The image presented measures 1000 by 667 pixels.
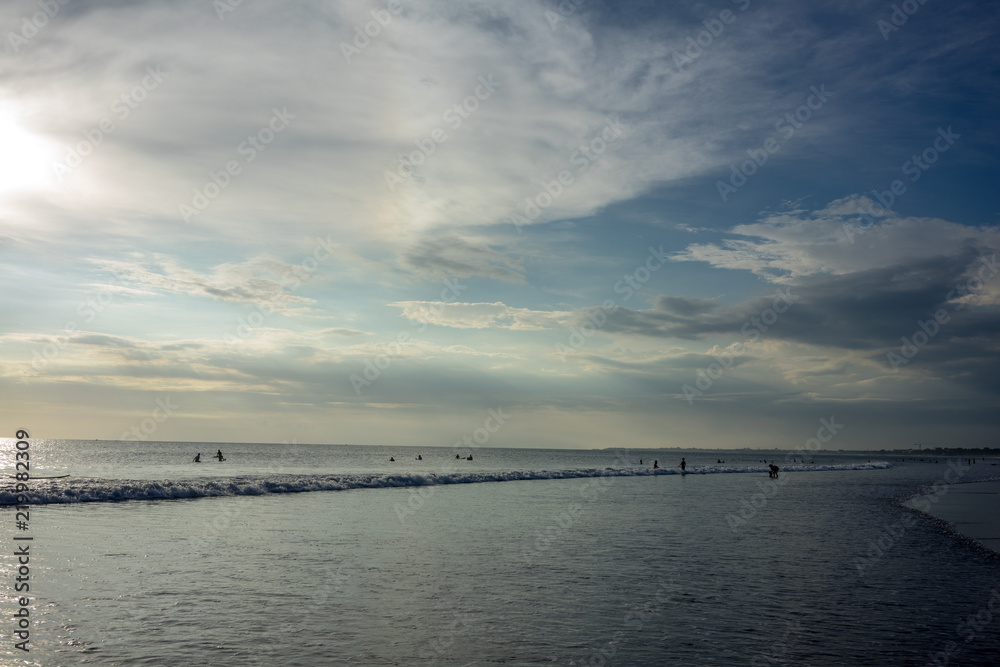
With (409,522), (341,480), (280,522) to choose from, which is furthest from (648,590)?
(341,480)

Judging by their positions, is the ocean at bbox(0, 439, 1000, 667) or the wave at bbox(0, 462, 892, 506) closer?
the ocean at bbox(0, 439, 1000, 667)

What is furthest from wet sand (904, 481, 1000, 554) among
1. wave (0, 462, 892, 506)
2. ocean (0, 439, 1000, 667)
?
wave (0, 462, 892, 506)

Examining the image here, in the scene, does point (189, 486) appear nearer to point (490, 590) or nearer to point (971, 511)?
point (490, 590)

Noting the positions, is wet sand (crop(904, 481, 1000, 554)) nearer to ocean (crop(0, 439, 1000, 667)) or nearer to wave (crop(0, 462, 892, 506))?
ocean (crop(0, 439, 1000, 667))

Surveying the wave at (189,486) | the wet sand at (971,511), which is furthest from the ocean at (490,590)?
the wave at (189,486)

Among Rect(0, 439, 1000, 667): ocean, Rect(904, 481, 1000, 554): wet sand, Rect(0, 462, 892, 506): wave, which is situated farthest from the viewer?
Rect(0, 462, 892, 506): wave

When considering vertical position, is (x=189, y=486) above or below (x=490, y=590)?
below

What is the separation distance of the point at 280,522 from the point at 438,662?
2022cm

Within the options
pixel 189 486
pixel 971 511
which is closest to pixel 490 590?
pixel 971 511


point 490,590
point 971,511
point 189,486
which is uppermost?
point 490,590

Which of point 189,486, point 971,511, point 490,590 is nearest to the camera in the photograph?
point 490,590

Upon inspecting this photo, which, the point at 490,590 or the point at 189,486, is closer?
the point at 490,590

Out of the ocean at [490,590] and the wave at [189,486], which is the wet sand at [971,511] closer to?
the ocean at [490,590]

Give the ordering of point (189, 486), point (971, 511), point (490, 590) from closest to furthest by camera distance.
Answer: point (490, 590) < point (971, 511) < point (189, 486)
